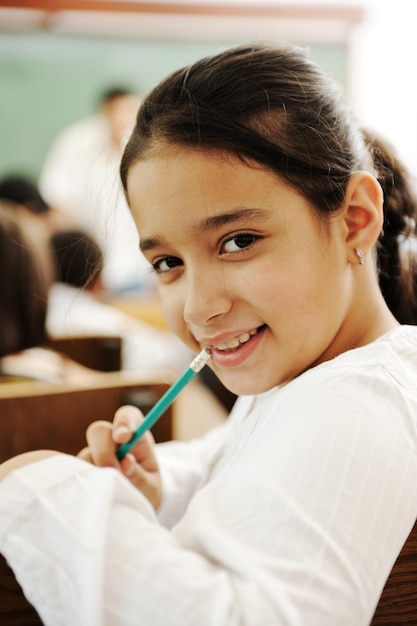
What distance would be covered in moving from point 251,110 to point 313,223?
0.46 ft

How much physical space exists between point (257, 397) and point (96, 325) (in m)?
1.55

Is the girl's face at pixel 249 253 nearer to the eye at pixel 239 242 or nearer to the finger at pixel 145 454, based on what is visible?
the eye at pixel 239 242

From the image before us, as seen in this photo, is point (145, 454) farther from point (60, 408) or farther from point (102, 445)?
point (60, 408)

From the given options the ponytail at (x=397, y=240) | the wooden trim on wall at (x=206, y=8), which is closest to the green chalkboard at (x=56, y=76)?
the wooden trim on wall at (x=206, y=8)

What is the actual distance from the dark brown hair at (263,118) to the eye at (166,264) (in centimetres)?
12

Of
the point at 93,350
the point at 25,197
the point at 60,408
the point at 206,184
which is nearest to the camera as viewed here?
the point at 206,184

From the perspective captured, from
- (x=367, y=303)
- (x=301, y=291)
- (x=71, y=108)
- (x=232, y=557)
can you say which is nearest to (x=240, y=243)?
(x=301, y=291)

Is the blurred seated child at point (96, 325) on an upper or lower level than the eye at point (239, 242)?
lower

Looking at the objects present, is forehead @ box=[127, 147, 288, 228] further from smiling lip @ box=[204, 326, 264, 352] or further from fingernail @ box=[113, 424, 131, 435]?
fingernail @ box=[113, 424, 131, 435]

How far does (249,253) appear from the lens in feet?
2.50

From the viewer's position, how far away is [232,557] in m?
0.58

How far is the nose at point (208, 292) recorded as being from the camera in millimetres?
766

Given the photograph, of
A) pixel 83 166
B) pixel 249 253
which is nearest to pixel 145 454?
pixel 249 253

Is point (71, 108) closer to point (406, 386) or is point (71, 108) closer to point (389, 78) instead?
point (389, 78)
